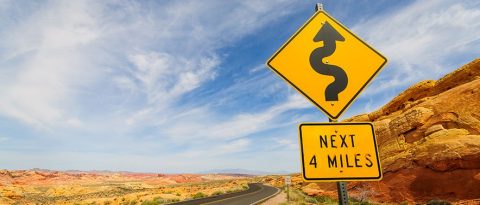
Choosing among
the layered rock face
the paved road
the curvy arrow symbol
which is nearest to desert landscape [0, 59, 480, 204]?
the layered rock face

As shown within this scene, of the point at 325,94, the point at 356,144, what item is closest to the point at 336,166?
the point at 356,144

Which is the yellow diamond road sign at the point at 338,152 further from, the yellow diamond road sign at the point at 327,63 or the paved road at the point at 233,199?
the paved road at the point at 233,199

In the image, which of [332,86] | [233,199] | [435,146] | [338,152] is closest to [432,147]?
[435,146]

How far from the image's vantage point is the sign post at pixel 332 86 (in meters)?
2.66

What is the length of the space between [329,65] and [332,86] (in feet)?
0.68

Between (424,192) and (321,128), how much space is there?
78.1 feet

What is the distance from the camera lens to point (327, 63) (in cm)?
299

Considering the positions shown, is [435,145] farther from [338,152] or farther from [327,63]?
[338,152]

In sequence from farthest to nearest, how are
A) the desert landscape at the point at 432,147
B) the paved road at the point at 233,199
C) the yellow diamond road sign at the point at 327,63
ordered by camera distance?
the paved road at the point at 233,199 < the desert landscape at the point at 432,147 < the yellow diamond road sign at the point at 327,63

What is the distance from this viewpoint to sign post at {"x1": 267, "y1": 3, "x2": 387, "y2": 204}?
2660 mm

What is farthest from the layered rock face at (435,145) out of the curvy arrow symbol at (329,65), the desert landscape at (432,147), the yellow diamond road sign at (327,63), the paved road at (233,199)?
the curvy arrow symbol at (329,65)

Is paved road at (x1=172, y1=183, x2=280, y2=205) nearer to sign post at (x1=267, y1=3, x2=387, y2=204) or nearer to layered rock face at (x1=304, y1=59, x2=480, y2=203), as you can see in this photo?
layered rock face at (x1=304, y1=59, x2=480, y2=203)

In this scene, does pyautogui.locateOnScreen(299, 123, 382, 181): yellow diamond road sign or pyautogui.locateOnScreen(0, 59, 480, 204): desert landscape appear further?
pyautogui.locateOnScreen(0, 59, 480, 204): desert landscape

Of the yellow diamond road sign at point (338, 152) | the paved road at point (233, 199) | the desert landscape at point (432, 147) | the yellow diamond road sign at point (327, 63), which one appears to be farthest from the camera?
the paved road at point (233, 199)
